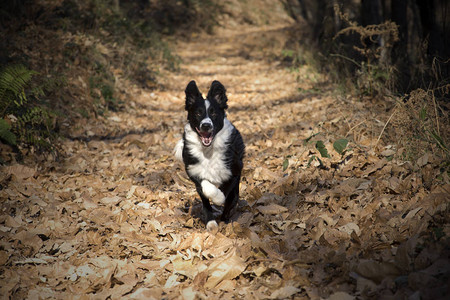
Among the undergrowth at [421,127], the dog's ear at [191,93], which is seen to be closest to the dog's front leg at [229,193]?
the dog's ear at [191,93]

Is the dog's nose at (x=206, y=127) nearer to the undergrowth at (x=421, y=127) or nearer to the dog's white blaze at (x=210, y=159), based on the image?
the dog's white blaze at (x=210, y=159)

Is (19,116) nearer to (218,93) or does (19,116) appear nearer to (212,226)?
(218,93)

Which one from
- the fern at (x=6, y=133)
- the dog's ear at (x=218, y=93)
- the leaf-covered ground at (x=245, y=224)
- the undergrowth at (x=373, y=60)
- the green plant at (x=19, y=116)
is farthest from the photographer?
the undergrowth at (x=373, y=60)

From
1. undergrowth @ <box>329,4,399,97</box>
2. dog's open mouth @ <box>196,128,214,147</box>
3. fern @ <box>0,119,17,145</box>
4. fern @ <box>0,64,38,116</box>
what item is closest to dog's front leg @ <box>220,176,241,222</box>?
dog's open mouth @ <box>196,128,214,147</box>

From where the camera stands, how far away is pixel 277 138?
7277 mm

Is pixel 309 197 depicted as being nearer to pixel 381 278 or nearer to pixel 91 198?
pixel 381 278

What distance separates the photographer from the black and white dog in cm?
450

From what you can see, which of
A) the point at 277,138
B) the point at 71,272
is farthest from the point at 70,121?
the point at 71,272

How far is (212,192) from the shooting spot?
4.39 metres

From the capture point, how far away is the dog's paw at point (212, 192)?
440cm

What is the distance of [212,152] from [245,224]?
0.97 meters

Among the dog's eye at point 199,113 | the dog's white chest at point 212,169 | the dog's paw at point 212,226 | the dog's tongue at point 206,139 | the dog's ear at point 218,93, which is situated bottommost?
the dog's paw at point 212,226

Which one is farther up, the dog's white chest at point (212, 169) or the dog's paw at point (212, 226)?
the dog's white chest at point (212, 169)

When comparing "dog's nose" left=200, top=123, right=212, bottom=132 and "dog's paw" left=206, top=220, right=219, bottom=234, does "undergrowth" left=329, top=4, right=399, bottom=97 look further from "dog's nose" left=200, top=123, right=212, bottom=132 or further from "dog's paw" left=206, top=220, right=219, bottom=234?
"dog's paw" left=206, top=220, right=219, bottom=234
